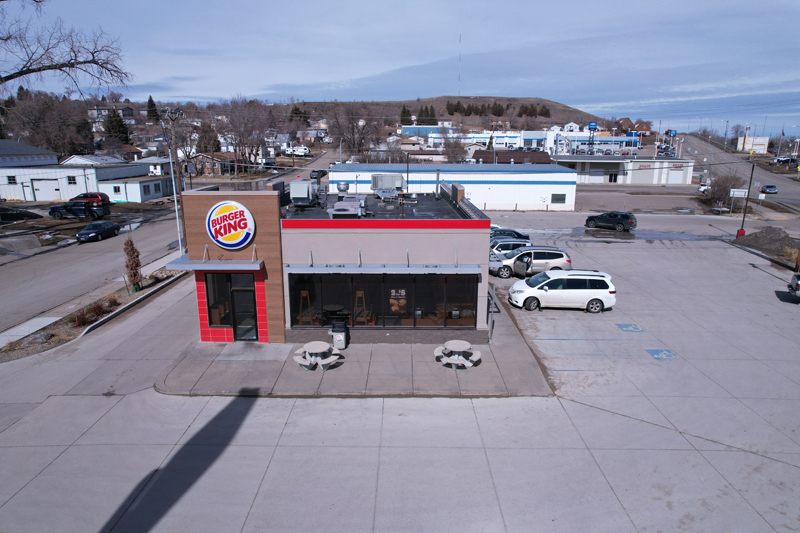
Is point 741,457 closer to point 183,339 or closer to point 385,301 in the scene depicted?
point 385,301

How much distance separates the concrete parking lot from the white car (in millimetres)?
2663

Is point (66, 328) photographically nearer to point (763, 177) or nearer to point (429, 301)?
point (429, 301)

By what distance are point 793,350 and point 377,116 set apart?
504 ft

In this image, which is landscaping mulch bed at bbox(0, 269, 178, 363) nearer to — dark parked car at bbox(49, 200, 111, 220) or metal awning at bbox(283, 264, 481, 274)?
metal awning at bbox(283, 264, 481, 274)

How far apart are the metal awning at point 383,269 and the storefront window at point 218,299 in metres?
2.26

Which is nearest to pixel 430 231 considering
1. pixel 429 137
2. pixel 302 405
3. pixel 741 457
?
pixel 302 405

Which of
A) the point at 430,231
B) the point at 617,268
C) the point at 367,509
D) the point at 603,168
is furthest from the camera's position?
the point at 603,168

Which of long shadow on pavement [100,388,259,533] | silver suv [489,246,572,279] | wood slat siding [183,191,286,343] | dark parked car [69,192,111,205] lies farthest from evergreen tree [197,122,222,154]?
long shadow on pavement [100,388,259,533]

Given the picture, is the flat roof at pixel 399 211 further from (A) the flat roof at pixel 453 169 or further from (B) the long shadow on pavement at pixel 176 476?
(A) the flat roof at pixel 453 169

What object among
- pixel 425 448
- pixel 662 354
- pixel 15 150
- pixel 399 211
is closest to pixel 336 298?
pixel 399 211

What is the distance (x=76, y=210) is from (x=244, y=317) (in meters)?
32.3

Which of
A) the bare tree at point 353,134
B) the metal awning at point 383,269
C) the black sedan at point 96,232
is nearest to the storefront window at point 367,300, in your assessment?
the metal awning at point 383,269

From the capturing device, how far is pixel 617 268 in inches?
995

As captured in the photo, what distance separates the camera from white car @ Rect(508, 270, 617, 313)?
1845 cm
